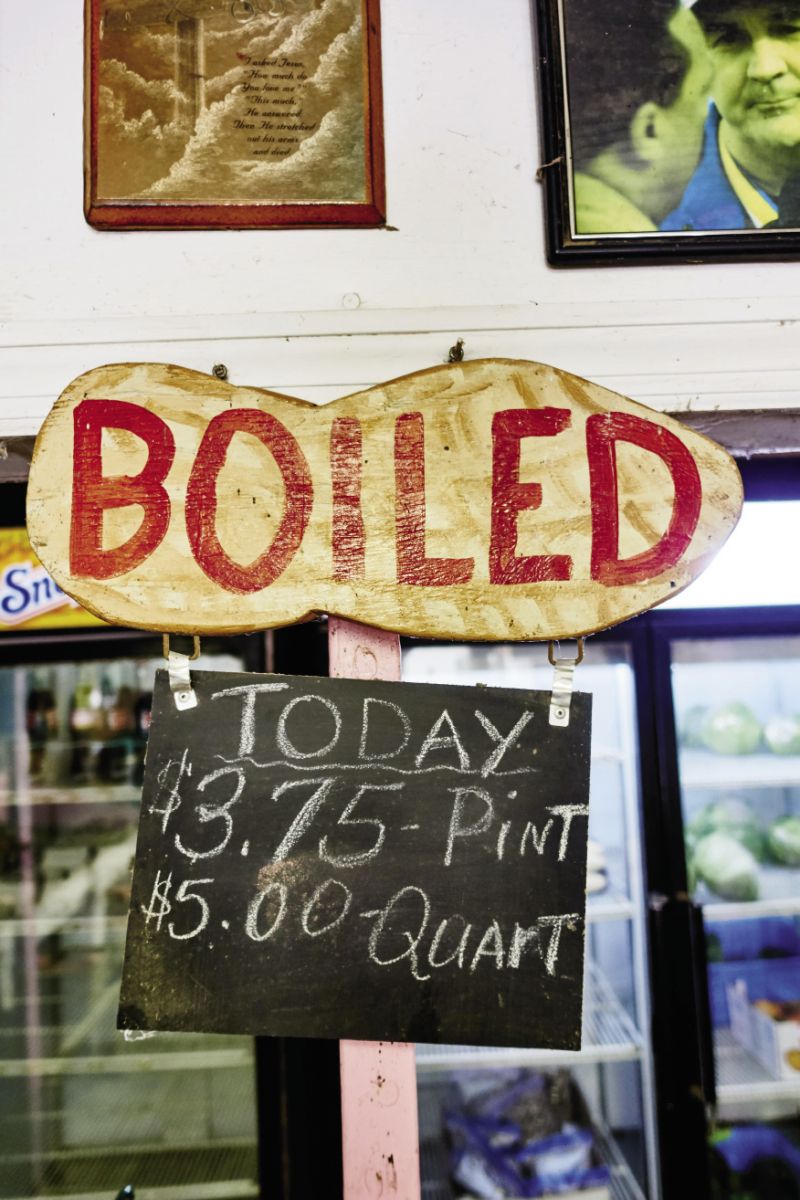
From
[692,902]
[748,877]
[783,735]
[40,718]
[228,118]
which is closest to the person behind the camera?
[228,118]

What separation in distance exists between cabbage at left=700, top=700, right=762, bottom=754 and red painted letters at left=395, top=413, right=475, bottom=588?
64.8 inches

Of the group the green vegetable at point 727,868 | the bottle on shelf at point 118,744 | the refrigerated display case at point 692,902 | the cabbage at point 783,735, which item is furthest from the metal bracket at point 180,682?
the cabbage at point 783,735

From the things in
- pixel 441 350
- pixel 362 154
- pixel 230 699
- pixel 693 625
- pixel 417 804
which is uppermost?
pixel 362 154

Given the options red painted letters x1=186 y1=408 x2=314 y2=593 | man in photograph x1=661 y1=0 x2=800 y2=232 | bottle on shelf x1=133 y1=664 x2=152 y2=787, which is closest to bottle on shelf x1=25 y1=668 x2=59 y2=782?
bottle on shelf x1=133 y1=664 x2=152 y2=787

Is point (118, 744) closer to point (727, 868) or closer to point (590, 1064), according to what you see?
point (590, 1064)

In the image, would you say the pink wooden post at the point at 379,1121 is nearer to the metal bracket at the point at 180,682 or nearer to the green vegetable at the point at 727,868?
the metal bracket at the point at 180,682

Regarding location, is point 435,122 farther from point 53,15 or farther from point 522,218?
point 53,15

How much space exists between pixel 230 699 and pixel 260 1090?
1.30 meters

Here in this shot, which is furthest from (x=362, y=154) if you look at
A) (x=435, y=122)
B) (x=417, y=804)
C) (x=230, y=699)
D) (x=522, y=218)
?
(x=417, y=804)

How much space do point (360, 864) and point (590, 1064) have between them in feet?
5.93

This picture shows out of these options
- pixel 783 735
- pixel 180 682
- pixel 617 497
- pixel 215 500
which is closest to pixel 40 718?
pixel 180 682

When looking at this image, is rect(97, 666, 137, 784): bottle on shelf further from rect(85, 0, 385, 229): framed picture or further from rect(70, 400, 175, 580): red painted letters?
rect(85, 0, 385, 229): framed picture

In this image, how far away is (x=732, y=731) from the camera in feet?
7.61

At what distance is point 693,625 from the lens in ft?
6.53
